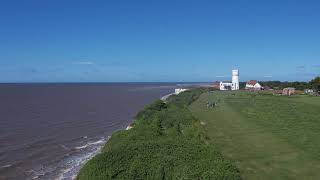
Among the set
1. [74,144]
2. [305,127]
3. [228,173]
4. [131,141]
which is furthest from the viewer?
[305,127]

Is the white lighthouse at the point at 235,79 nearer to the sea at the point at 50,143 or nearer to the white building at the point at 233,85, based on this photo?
the white building at the point at 233,85

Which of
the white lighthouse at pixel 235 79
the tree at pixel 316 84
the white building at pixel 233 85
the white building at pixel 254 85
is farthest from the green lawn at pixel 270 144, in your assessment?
the white building at pixel 233 85

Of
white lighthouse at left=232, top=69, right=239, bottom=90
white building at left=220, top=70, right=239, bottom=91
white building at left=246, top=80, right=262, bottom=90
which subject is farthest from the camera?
white building at left=220, top=70, right=239, bottom=91

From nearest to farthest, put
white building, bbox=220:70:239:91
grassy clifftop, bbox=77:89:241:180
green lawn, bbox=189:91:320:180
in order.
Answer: grassy clifftop, bbox=77:89:241:180 → green lawn, bbox=189:91:320:180 → white building, bbox=220:70:239:91

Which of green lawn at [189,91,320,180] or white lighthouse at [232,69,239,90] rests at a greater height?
white lighthouse at [232,69,239,90]

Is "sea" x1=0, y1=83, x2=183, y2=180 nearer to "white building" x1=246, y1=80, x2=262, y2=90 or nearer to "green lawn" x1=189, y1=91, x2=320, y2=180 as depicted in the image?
"green lawn" x1=189, y1=91, x2=320, y2=180

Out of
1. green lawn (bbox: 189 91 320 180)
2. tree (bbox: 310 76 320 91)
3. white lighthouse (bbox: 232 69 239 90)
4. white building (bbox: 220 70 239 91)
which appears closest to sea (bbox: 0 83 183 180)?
green lawn (bbox: 189 91 320 180)

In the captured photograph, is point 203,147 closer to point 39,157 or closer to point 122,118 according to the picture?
point 39,157

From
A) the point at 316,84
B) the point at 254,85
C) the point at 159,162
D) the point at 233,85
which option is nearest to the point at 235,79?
the point at 233,85

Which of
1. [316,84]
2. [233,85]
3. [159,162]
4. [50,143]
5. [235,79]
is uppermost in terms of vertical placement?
[235,79]

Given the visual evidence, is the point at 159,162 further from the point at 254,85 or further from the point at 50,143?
the point at 254,85

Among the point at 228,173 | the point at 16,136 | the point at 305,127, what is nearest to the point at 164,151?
the point at 228,173
